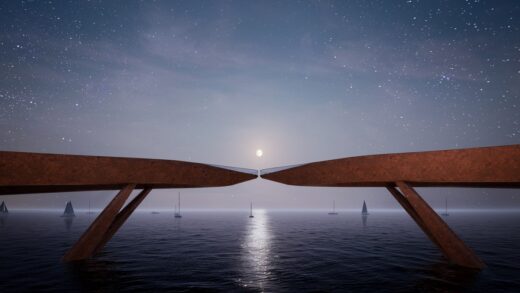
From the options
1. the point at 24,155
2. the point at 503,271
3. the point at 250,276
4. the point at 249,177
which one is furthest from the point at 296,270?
the point at 24,155

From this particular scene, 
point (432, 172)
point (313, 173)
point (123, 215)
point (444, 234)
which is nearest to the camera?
point (432, 172)

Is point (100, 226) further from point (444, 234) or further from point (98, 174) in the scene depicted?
point (444, 234)

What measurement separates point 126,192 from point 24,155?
3.86 meters

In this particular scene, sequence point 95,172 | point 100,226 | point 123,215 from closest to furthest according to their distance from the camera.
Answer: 1. point 95,172
2. point 100,226
3. point 123,215

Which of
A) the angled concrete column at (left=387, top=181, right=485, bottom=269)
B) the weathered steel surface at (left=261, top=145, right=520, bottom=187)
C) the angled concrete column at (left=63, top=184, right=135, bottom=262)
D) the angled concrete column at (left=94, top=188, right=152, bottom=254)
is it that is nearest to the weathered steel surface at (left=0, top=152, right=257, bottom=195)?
the angled concrete column at (left=63, top=184, right=135, bottom=262)

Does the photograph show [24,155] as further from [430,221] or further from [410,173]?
[430,221]

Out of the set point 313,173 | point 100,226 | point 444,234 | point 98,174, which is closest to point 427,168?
point 444,234

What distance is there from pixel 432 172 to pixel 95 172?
443 inches

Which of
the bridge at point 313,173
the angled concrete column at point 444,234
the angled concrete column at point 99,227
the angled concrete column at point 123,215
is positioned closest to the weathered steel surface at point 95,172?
the bridge at point 313,173

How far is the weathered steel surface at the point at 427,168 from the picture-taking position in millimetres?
7738

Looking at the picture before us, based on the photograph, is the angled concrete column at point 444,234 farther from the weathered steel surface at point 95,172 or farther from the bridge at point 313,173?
the weathered steel surface at point 95,172

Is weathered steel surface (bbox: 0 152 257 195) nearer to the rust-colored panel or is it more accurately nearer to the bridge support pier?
the bridge support pier

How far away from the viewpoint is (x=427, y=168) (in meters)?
9.14

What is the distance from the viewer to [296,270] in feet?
42.4
